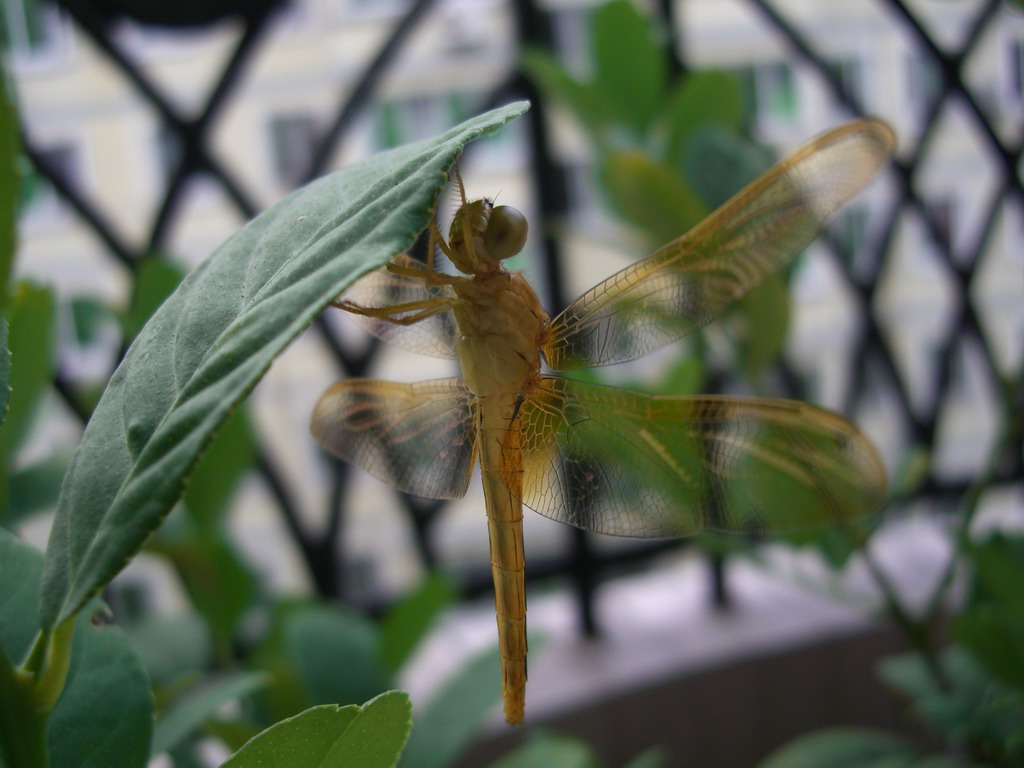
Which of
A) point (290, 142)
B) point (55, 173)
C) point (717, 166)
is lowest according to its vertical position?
point (717, 166)

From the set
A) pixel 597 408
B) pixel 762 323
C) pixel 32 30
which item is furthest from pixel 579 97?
pixel 32 30

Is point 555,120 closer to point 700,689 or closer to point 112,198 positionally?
point 112,198

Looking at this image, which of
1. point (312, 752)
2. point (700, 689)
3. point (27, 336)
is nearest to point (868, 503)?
point (312, 752)

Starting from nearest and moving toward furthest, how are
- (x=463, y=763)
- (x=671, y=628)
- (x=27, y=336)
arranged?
(x=27, y=336)
(x=463, y=763)
(x=671, y=628)

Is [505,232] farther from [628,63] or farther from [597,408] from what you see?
[628,63]

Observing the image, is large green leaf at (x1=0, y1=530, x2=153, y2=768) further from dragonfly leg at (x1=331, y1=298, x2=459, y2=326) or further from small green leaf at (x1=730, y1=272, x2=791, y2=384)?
small green leaf at (x1=730, y1=272, x2=791, y2=384)

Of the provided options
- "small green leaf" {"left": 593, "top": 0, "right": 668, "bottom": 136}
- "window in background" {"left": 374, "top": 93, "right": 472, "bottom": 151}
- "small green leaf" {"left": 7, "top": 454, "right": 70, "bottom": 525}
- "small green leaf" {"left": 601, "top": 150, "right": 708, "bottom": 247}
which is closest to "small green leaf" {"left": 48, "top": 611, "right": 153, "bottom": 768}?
"small green leaf" {"left": 7, "top": 454, "right": 70, "bottom": 525}
